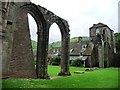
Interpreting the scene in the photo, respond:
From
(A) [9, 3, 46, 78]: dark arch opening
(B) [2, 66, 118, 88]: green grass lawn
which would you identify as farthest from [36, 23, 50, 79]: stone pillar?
(B) [2, 66, 118, 88]: green grass lawn

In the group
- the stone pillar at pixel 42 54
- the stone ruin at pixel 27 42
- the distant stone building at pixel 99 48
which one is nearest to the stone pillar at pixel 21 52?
the stone ruin at pixel 27 42

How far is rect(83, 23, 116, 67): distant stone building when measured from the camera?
45319 mm

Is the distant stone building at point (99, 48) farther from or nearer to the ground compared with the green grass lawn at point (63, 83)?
farther from the ground

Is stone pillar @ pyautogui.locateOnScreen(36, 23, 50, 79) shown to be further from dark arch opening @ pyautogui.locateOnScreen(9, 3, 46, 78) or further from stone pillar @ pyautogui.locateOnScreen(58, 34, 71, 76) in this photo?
stone pillar @ pyautogui.locateOnScreen(58, 34, 71, 76)

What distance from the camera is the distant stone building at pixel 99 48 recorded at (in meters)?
45.3

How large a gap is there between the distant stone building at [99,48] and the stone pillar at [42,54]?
2767 centimetres

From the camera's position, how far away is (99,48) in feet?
151

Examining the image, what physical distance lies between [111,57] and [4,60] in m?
41.9

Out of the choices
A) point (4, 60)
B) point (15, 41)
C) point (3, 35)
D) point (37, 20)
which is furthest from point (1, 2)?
point (37, 20)

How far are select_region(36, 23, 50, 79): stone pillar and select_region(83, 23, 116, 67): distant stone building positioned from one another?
27.7 meters

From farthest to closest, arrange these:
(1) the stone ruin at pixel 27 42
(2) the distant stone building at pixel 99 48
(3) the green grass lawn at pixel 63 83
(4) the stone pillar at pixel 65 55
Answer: (2) the distant stone building at pixel 99 48
(4) the stone pillar at pixel 65 55
(1) the stone ruin at pixel 27 42
(3) the green grass lawn at pixel 63 83

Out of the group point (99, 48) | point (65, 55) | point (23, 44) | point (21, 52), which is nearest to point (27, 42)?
point (23, 44)

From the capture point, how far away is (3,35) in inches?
415

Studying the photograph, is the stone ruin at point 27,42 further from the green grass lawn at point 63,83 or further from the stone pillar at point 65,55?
the stone pillar at point 65,55
